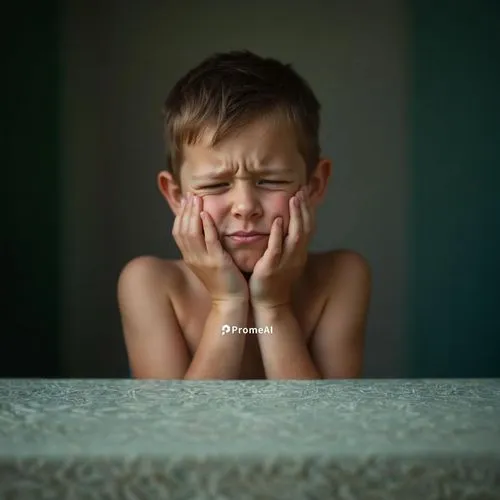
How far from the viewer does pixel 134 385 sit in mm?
524

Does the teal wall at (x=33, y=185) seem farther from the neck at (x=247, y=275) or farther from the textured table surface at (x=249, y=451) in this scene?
the textured table surface at (x=249, y=451)

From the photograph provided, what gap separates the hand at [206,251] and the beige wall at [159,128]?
2 cm

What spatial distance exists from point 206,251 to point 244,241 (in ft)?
0.15

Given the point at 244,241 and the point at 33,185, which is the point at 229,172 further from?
the point at 33,185

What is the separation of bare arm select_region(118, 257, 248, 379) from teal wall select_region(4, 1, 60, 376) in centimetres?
8

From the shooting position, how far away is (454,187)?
2.45 feet

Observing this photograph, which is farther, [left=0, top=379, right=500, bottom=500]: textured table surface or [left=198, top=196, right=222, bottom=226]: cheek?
[left=198, top=196, right=222, bottom=226]: cheek

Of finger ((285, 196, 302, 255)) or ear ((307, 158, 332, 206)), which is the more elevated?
ear ((307, 158, 332, 206))

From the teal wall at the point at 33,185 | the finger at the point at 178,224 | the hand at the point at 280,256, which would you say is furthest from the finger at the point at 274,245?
the teal wall at the point at 33,185

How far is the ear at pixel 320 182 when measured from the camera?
75 centimetres

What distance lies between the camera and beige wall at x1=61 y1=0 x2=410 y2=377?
730 mm

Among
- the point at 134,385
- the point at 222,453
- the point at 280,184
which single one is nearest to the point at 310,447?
the point at 222,453

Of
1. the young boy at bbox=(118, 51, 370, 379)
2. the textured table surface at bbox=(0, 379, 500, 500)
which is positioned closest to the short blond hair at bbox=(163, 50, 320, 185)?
the young boy at bbox=(118, 51, 370, 379)

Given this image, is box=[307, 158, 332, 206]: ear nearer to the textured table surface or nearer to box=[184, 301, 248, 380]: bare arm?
box=[184, 301, 248, 380]: bare arm
